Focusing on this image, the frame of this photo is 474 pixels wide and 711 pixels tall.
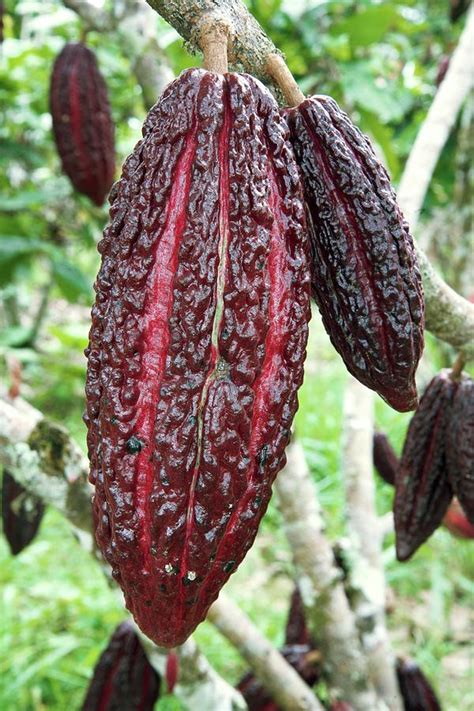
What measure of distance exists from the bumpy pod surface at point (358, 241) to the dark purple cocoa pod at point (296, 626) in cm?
128

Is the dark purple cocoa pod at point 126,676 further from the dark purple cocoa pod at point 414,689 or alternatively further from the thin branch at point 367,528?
the dark purple cocoa pod at point 414,689

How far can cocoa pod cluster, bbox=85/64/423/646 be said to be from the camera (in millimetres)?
608

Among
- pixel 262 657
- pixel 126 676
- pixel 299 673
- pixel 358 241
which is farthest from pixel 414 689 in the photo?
pixel 358 241

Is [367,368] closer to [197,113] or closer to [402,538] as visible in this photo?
[197,113]

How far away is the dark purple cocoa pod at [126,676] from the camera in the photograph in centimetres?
160

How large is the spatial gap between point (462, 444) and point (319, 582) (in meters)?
0.60

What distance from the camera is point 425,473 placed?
3.87 feet

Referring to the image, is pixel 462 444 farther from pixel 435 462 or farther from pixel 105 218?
pixel 105 218

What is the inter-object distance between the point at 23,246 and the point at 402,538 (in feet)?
7.28

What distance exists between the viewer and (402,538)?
125 cm

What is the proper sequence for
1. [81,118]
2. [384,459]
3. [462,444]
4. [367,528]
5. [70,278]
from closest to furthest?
1. [462,444]
2. [367,528]
3. [384,459]
4. [81,118]
5. [70,278]

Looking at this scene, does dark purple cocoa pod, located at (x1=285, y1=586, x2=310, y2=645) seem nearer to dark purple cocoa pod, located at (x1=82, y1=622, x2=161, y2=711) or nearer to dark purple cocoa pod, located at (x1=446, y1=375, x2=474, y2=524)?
dark purple cocoa pod, located at (x1=82, y1=622, x2=161, y2=711)

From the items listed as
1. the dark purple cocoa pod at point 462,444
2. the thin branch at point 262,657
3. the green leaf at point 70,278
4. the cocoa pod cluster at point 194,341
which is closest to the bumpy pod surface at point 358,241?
the cocoa pod cluster at point 194,341

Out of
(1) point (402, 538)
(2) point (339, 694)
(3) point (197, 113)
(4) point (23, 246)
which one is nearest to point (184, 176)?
(3) point (197, 113)
